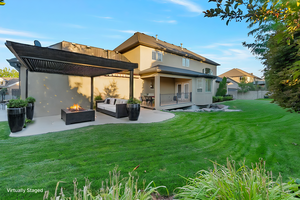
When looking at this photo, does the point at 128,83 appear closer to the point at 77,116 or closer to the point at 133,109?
the point at 133,109

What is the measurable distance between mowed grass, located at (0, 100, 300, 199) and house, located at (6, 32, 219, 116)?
3780mm

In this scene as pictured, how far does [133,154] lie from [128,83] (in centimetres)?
983

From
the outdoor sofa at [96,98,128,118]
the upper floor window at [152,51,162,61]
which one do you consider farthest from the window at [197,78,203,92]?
the outdoor sofa at [96,98,128,118]

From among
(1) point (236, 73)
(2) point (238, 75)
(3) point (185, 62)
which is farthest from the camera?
(1) point (236, 73)

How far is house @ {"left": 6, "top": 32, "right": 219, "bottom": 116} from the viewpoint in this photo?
8.99 metres

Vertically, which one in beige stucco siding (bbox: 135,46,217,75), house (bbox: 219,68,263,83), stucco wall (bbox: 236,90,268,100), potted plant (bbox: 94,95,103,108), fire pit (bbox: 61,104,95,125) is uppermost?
house (bbox: 219,68,263,83)

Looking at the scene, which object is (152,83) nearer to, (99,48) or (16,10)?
(99,48)

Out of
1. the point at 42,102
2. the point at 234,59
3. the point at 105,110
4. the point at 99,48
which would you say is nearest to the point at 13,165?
the point at 105,110

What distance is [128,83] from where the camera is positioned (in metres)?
12.8

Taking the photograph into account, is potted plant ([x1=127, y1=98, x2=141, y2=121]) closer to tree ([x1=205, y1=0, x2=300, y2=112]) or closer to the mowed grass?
the mowed grass

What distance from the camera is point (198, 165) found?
3.06 m

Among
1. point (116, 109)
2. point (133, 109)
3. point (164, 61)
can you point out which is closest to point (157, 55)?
point (164, 61)

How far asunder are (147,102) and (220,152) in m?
9.24

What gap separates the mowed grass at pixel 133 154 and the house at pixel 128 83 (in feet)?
12.4
